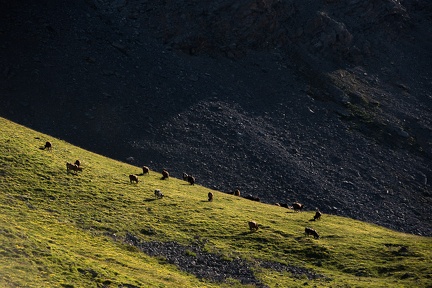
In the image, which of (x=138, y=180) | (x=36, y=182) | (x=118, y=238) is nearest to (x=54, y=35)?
(x=138, y=180)

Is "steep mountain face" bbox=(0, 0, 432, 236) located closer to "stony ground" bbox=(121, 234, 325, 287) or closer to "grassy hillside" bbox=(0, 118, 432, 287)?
"grassy hillside" bbox=(0, 118, 432, 287)

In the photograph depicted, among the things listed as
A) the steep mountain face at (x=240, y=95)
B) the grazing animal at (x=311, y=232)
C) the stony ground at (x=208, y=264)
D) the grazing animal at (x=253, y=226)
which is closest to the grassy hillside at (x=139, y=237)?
the stony ground at (x=208, y=264)

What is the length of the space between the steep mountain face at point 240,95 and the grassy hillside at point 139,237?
59.2 feet

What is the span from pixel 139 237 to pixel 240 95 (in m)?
53.8

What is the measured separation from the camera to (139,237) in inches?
1756

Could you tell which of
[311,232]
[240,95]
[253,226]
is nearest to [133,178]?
[253,226]

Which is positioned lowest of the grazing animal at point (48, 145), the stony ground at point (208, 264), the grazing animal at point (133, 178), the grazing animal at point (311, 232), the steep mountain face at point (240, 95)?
the stony ground at point (208, 264)

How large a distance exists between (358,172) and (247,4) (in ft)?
133

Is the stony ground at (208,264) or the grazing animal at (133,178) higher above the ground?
the grazing animal at (133,178)

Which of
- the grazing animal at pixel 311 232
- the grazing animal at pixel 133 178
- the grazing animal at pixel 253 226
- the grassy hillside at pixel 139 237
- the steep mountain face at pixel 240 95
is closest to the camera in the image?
the grassy hillside at pixel 139 237

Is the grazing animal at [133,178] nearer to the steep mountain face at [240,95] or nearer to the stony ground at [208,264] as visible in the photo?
Result: the stony ground at [208,264]

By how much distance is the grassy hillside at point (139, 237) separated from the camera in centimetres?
3562

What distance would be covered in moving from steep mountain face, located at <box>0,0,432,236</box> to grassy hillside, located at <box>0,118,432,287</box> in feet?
59.2

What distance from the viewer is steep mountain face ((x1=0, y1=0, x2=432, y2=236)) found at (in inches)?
3088
